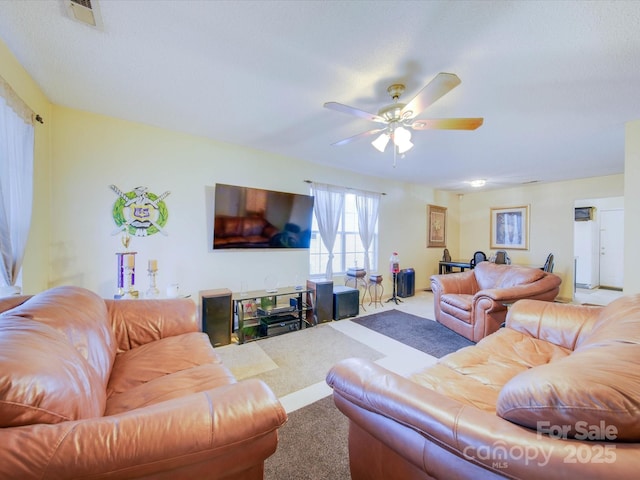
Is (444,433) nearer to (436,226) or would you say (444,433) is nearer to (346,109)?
(346,109)

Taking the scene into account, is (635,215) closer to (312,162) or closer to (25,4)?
(312,162)

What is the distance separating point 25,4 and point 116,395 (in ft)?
7.02

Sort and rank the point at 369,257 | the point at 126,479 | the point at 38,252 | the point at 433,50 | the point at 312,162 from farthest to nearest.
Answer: the point at 369,257, the point at 312,162, the point at 38,252, the point at 433,50, the point at 126,479

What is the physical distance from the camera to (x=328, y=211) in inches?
173

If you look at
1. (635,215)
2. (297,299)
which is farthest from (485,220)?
(297,299)

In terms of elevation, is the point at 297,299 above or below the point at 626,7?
below

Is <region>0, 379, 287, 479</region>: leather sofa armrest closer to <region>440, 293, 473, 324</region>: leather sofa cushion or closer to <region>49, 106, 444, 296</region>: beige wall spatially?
<region>49, 106, 444, 296</region>: beige wall

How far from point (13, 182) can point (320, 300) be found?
320 cm

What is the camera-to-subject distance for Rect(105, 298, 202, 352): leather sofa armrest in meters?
1.84

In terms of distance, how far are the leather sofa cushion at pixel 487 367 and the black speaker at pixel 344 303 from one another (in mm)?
2221

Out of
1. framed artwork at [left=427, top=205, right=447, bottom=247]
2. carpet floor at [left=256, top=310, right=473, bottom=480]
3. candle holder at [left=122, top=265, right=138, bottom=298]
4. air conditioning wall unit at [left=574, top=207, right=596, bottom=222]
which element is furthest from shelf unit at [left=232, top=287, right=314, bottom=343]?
air conditioning wall unit at [left=574, top=207, right=596, bottom=222]

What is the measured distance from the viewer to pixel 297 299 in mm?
3752

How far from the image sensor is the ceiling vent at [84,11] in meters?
1.40

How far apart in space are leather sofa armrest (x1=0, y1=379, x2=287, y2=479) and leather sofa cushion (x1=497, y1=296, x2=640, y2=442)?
2.53 ft
